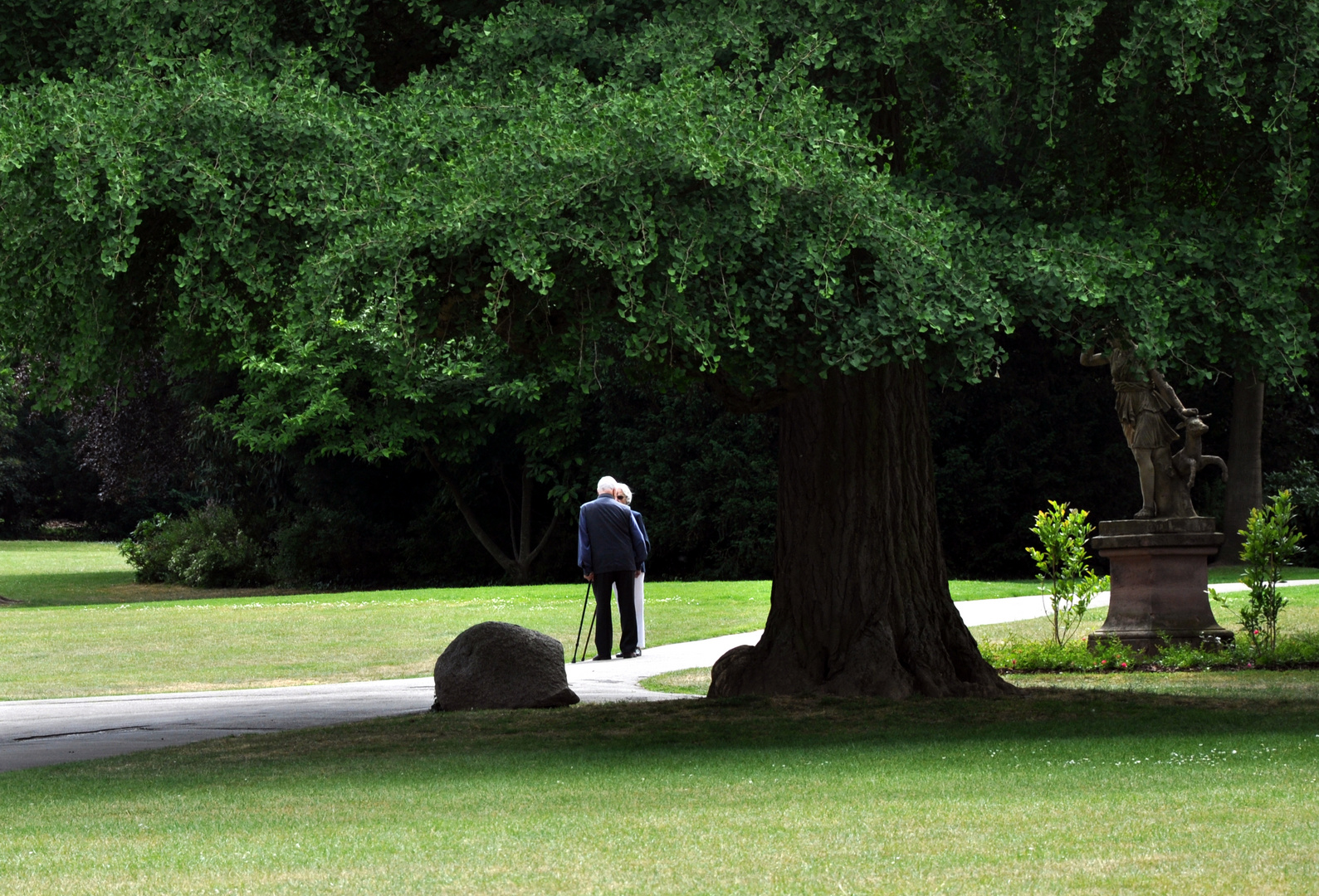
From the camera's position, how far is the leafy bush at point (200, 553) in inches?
1423

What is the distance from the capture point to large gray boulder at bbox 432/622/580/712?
469 inches

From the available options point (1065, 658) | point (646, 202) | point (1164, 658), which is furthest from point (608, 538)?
point (646, 202)

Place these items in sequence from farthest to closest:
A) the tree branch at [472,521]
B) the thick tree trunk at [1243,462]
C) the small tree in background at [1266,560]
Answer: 1. the tree branch at [472,521]
2. the thick tree trunk at [1243,462]
3. the small tree in background at [1266,560]

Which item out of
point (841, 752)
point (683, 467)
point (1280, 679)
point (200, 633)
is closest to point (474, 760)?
point (841, 752)

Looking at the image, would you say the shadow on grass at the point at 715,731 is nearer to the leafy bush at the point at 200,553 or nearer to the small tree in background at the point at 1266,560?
the small tree in background at the point at 1266,560

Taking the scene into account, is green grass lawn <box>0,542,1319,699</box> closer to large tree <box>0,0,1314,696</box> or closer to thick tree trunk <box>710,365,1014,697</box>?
thick tree trunk <box>710,365,1014,697</box>

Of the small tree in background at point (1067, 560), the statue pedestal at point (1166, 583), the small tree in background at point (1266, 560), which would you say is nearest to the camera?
the small tree in background at point (1266, 560)

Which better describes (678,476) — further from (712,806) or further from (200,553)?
(712,806)

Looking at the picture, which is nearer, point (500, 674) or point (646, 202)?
point (646, 202)

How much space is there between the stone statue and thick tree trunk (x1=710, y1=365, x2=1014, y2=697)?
5.03 meters

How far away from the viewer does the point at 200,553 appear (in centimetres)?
3634

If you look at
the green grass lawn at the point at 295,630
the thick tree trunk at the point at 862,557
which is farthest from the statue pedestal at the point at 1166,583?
the thick tree trunk at the point at 862,557

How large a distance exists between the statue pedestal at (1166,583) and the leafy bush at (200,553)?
81.2 ft

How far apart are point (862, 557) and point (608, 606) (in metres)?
5.27
